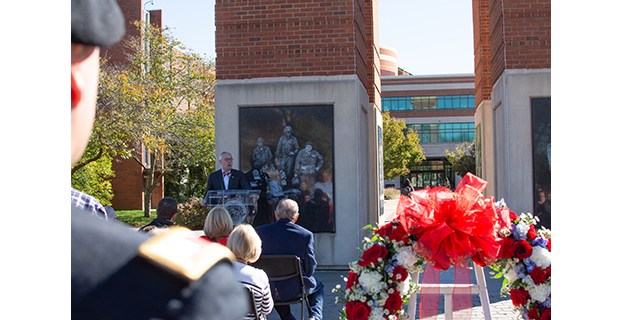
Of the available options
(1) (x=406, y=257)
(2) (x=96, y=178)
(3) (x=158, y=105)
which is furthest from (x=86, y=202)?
(2) (x=96, y=178)

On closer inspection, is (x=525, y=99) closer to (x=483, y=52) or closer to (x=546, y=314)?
(x=483, y=52)

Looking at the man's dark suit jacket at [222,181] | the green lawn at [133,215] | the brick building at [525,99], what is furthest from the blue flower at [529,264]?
the green lawn at [133,215]

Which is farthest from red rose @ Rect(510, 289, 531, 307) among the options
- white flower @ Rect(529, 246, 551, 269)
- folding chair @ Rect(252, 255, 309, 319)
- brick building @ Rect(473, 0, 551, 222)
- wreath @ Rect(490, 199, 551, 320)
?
brick building @ Rect(473, 0, 551, 222)

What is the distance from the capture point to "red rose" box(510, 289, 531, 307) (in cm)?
487

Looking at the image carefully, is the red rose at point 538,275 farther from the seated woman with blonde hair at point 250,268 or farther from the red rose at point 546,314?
the seated woman with blonde hair at point 250,268

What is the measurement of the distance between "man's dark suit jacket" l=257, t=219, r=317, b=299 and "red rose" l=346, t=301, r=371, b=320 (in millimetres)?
1665

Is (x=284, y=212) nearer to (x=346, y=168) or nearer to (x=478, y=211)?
(x=478, y=211)

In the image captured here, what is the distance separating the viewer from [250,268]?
4914 mm

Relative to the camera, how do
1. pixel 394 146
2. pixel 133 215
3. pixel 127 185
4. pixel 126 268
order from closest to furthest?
1. pixel 126 268
2. pixel 133 215
3. pixel 127 185
4. pixel 394 146

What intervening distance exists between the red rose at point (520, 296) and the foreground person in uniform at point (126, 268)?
169 inches

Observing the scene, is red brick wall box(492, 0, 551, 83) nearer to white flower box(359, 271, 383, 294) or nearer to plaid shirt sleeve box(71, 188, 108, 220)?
white flower box(359, 271, 383, 294)

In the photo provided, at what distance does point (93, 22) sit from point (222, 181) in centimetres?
843

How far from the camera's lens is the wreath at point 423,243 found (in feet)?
14.5

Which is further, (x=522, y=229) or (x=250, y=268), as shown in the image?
(x=250, y=268)
